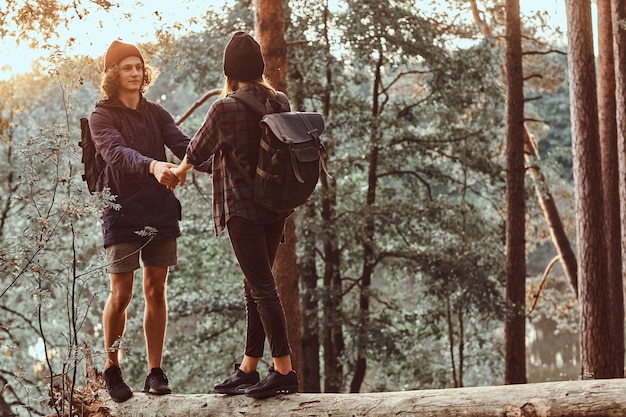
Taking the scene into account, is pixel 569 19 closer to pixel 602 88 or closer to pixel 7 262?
pixel 602 88

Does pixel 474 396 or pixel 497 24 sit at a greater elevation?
pixel 497 24

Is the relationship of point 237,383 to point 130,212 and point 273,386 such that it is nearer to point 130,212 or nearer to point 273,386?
point 273,386

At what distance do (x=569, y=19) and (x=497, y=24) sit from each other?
6426mm

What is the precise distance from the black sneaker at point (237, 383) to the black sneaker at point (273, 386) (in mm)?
136

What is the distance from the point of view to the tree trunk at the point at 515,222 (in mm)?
12828

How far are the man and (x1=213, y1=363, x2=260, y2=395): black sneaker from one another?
46 centimetres

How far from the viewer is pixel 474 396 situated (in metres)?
4.11

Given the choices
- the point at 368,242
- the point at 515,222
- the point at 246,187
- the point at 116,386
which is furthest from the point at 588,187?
A: the point at 116,386

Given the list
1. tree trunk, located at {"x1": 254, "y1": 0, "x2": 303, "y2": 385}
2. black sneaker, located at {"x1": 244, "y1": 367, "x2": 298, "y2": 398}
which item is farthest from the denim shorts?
tree trunk, located at {"x1": 254, "y1": 0, "x2": 303, "y2": 385}

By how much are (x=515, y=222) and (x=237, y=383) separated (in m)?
8.79

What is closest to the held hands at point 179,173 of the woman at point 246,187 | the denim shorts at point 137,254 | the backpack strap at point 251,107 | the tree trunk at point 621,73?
the woman at point 246,187

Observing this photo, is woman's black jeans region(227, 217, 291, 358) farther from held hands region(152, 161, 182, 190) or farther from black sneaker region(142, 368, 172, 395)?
black sneaker region(142, 368, 172, 395)

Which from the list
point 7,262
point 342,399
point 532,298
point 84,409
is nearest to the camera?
point 342,399

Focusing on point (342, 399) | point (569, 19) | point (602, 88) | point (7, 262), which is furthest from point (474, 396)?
point (602, 88)
